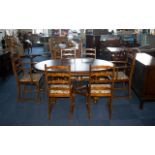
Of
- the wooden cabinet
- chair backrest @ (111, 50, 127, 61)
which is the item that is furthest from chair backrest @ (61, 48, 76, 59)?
the wooden cabinet

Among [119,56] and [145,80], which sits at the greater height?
[119,56]

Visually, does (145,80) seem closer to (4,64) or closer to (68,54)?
(68,54)

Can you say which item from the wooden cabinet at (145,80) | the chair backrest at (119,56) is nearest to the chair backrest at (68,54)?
the chair backrest at (119,56)

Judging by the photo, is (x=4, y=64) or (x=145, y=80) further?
(x=4, y=64)

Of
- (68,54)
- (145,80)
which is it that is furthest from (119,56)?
(145,80)

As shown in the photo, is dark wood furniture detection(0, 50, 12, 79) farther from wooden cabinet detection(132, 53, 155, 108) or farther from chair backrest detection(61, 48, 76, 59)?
wooden cabinet detection(132, 53, 155, 108)

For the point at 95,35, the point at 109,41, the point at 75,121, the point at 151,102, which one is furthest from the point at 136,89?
the point at 95,35

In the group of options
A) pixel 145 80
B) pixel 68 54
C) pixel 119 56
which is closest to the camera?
pixel 145 80

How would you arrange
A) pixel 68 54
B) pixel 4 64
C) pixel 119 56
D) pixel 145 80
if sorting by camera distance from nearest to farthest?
pixel 145 80 < pixel 68 54 < pixel 119 56 < pixel 4 64

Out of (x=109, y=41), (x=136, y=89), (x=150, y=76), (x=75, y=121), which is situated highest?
(x=109, y=41)

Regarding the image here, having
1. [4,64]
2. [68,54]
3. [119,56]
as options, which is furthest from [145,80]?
[4,64]

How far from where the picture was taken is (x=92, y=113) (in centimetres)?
300
